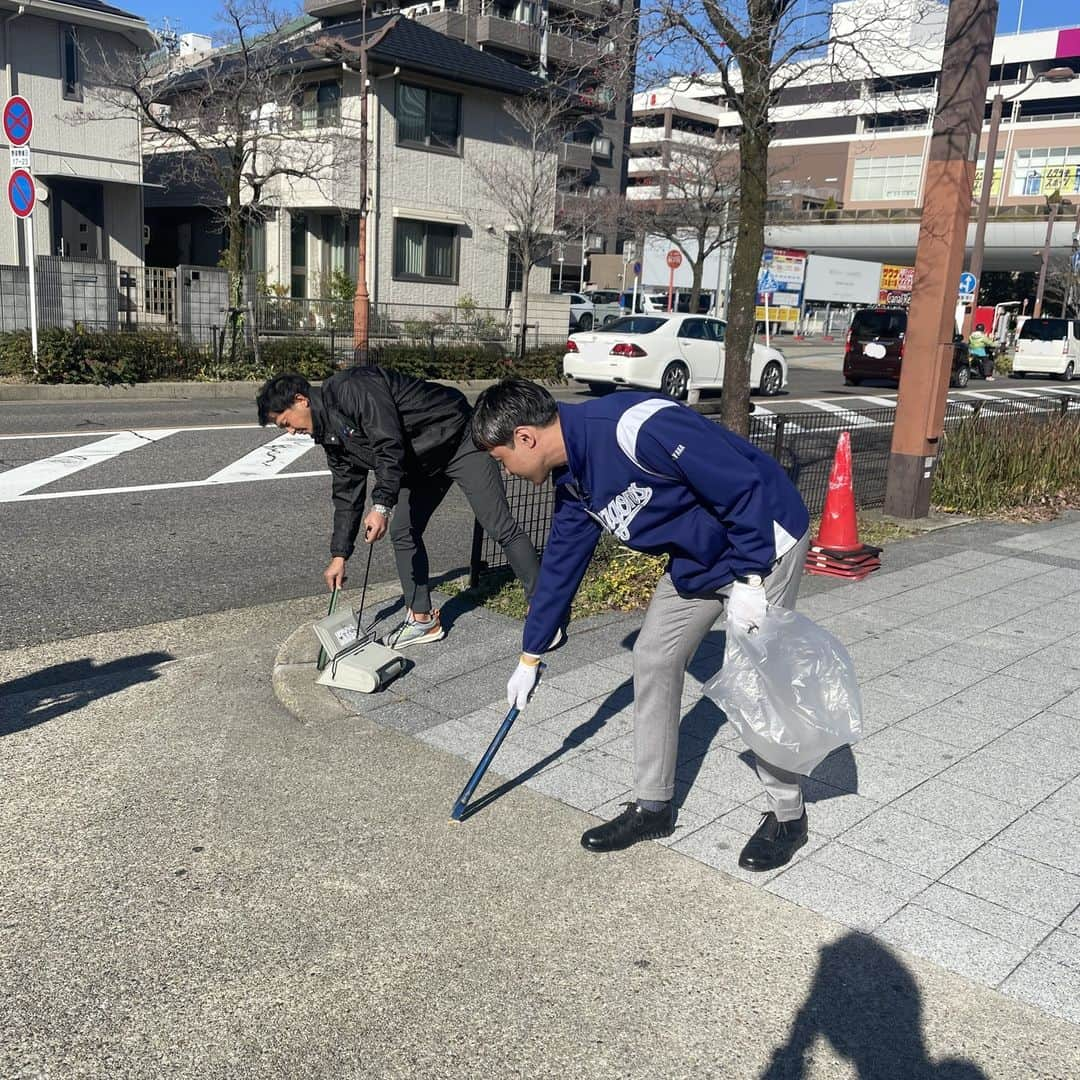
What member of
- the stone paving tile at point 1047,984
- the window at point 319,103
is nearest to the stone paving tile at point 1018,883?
the stone paving tile at point 1047,984

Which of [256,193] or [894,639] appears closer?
[894,639]

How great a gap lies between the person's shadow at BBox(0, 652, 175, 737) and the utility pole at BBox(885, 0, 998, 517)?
243 inches

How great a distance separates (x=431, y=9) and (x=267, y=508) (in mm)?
44872

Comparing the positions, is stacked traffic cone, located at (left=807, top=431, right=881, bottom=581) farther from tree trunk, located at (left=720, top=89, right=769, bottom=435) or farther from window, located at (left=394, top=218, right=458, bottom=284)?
window, located at (left=394, top=218, right=458, bottom=284)

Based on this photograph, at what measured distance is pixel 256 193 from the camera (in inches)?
863

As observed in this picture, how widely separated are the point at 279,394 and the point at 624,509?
7.06ft

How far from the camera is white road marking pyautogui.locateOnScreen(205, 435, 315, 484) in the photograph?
32.7 feet

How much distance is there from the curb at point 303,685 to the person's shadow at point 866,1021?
91.6 inches

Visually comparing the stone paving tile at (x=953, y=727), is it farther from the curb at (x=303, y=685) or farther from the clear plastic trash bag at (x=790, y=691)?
the curb at (x=303, y=685)

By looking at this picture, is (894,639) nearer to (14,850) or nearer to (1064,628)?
(1064,628)

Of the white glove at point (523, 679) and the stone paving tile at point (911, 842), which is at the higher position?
the white glove at point (523, 679)

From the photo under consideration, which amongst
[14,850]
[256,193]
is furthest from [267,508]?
[256,193]

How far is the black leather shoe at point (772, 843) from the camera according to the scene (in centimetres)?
347

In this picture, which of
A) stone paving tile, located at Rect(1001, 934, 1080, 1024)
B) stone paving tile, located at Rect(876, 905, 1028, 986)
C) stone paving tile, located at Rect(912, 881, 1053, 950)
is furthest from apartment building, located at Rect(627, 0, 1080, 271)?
stone paving tile, located at Rect(1001, 934, 1080, 1024)
